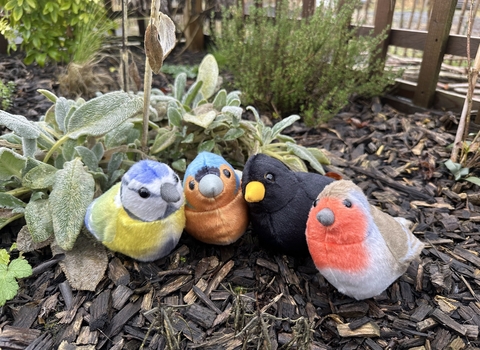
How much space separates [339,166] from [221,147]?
68 centimetres

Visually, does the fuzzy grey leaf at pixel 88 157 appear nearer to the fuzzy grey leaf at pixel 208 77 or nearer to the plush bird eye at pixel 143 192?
the plush bird eye at pixel 143 192

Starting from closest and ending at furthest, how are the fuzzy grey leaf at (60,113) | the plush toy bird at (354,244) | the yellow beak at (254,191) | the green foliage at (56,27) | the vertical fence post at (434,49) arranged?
the plush toy bird at (354,244) → the yellow beak at (254,191) → the fuzzy grey leaf at (60,113) → the vertical fence post at (434,49) → the green foliage at (56,27)

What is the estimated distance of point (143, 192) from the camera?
1.19 meters

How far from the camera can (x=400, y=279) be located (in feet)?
4.30

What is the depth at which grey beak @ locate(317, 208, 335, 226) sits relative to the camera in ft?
3.67

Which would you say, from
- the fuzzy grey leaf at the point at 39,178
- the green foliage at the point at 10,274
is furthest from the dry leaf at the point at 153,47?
the green foliage at the point at 10,274

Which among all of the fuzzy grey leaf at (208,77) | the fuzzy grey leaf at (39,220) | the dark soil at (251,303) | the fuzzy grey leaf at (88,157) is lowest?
the dark soil at (251,303)

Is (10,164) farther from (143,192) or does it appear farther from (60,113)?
(143,192)

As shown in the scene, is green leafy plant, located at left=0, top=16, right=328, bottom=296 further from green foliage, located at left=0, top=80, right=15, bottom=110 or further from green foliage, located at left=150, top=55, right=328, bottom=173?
green foliage, located at left=0, top=80, right=15, bottom=110

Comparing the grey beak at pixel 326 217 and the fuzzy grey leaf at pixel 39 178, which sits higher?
the grey beak at pixel 326 217

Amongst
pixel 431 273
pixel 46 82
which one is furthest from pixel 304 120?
pixel 46 82

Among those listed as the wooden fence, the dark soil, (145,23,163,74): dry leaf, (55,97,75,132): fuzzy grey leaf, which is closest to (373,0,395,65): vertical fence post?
the wooden fence

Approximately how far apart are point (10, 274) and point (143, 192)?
0.51m

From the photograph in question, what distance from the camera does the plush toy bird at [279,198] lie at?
4.17ft
